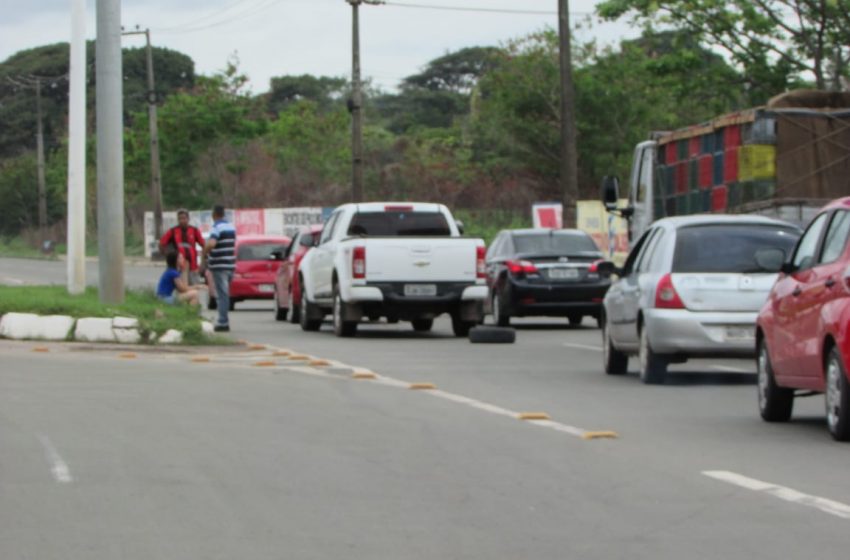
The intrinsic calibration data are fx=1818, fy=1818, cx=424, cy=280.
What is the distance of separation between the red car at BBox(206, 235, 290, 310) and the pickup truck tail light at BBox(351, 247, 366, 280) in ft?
36.1

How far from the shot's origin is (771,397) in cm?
1316

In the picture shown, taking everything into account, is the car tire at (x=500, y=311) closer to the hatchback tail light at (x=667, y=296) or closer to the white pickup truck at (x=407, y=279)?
the white pickup truck at (x=407, y=279)

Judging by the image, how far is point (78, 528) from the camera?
26.6 feet

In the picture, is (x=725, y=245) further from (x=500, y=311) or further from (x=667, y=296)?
(x=500, y=311)

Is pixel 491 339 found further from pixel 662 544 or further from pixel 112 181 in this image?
pixel 662 544

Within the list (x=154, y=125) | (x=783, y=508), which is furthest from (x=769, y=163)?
(x=154, y=125)

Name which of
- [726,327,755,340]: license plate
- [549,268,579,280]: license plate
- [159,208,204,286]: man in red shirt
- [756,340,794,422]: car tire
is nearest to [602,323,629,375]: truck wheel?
[726,327,755,340]: license plate

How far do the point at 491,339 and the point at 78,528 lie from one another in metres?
15.6

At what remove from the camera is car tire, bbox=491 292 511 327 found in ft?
90.0

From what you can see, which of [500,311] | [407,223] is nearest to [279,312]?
[500,311]

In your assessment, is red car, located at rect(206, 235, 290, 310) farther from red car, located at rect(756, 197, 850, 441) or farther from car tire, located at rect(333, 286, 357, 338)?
red car, located at rect(756, 197, 850, 441)

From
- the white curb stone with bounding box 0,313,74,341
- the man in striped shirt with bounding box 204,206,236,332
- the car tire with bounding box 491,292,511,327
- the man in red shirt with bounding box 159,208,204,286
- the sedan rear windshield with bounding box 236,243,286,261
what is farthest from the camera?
the sedan rear windshield with bounding box 236,243,286,261

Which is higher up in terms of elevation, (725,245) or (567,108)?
(567,108)

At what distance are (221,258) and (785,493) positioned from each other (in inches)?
703
